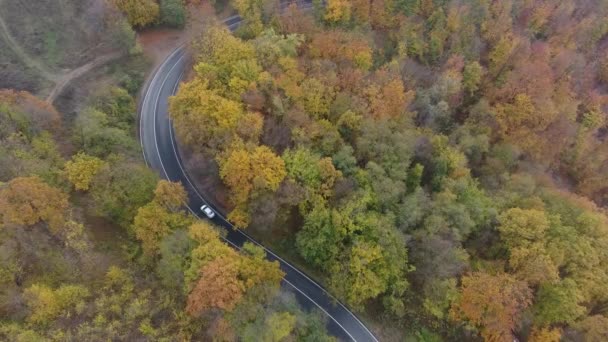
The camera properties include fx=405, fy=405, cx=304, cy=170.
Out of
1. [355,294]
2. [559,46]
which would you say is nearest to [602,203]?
[559,46]

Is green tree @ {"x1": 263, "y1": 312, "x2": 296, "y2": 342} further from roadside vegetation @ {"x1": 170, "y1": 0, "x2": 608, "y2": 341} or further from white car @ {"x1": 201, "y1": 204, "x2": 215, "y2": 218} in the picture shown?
white car @ {"x1": 201, "y1": 204, "x2": 215, "y2": 218}

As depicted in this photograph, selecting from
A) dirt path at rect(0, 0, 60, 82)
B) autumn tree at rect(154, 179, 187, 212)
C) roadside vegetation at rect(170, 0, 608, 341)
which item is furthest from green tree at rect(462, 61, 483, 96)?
dirt path at rect(0, 0, 60, 82)

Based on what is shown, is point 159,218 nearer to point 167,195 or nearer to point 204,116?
point 167,195

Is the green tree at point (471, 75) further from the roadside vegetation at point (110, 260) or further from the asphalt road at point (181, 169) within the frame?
the roadside vegetation at point (110, 260)

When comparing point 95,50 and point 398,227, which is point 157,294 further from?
point 95,50

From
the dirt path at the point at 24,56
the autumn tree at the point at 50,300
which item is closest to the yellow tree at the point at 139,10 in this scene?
the dirt path at the point at 24,56

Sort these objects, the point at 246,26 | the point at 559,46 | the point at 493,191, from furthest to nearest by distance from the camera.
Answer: the point at 559,46 → the point at 246,26 → the point at 493,191

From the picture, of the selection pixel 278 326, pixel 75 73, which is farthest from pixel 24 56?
pixel 278 326

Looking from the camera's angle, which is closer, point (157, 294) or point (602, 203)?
point (157, 294)
